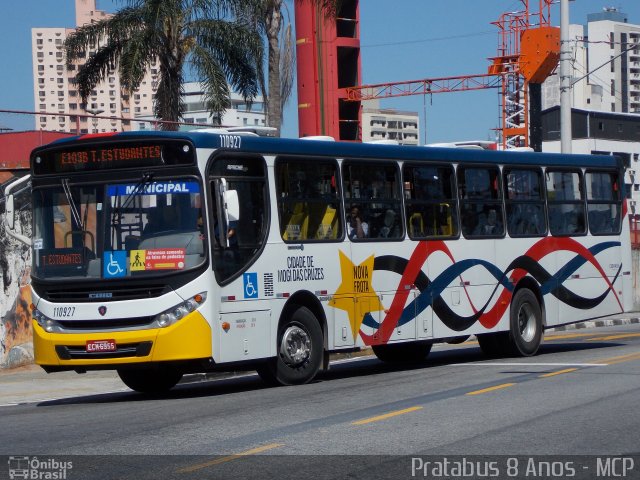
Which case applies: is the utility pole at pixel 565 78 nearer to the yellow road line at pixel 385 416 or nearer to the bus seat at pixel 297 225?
the bus seat at pixel 297 225

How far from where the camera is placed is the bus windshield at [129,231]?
13344mm

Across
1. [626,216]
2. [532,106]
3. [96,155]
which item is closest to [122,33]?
[626,216]

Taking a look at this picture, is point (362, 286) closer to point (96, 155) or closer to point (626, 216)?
point (96, 155)

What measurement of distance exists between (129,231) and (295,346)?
2.74 meters

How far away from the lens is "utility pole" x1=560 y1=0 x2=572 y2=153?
29125mm

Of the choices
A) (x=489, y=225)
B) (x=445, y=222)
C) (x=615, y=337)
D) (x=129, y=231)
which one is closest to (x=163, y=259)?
(x=129, y=231)

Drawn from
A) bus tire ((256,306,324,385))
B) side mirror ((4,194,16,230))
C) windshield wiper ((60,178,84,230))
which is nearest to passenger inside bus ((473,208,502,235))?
bus tire ((256,306,324,385))

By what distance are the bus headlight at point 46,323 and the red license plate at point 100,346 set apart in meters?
0.54

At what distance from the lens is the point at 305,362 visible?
48.9 ft

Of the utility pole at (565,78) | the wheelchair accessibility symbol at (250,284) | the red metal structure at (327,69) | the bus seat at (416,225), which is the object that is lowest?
the wheelchair accessibility symbol at (250,284)

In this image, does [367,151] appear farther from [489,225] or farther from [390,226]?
[489,225]

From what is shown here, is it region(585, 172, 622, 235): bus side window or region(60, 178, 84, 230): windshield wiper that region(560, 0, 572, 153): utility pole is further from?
region(60, 178, 84, 230): windshield wiper

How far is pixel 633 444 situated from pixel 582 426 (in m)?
0.98

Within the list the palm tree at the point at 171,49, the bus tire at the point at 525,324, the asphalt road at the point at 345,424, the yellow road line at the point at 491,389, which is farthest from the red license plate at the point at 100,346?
the palm tree at the point at 171,49
